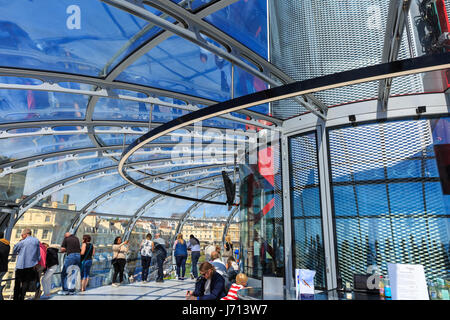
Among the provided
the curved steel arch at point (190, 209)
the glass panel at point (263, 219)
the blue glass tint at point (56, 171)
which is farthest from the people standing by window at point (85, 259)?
the curved steel arch at point (190, 209)

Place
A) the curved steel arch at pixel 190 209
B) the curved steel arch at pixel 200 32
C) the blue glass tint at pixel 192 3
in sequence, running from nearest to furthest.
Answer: the curved steel arch at pixel 200 32 → the blue glass tint at pixel 192 3 → the curved steel arch at pixel 190 209

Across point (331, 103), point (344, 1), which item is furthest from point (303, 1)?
Answer: point (331, 103)

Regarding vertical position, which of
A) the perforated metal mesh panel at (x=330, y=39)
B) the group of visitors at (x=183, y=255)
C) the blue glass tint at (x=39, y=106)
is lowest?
the group of visitors at (x=183, y=255)

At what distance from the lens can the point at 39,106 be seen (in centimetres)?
858

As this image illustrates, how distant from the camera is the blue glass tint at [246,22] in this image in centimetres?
514

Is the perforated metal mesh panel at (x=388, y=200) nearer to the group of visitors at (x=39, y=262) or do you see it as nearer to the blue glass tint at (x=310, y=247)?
the blue glass tint at (x=310, y=247)

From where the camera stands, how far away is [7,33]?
5.59 m

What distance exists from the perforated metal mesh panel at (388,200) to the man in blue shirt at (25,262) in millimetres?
7412

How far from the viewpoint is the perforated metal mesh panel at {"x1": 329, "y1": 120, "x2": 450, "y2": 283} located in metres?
6.47

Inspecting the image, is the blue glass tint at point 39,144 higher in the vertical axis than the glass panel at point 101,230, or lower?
higher

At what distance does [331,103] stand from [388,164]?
2.01 meters

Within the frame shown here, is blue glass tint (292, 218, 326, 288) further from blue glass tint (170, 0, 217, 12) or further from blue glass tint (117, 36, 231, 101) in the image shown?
blue glass tint (170, 0, 217, 12)

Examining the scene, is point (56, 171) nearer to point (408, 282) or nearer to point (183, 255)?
point (183, 255)
